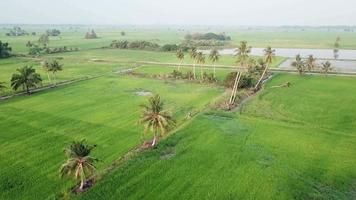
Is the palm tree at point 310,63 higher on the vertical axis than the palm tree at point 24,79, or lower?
higher

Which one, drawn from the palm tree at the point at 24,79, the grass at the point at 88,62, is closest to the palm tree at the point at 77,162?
Result: the palm tree at the point at 24,79

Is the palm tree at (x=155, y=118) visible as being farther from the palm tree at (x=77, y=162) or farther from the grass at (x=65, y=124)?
the palm tree at (x=77, y=162)

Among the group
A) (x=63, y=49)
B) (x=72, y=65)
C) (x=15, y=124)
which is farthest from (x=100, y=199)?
(x=63, y=49)

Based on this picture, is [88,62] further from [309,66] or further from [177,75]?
[309,66]

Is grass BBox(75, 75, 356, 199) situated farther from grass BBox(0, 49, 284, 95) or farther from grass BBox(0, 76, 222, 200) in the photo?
grass BBox(0, 49, 284, 95)

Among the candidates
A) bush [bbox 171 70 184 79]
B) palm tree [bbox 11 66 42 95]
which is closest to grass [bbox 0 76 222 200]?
palm tree [bbox 11 66 42 95]

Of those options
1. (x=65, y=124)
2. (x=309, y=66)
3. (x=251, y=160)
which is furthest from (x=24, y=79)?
(x=309, y=66)

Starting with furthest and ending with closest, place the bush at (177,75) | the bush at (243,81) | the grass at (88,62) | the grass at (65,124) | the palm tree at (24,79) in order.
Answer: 1. the grass at (88,62)
2. the bush at (177,75)
3. the bush at (243,81)
4. the palm tree at (24,79)
5. the grass at (65,124)
